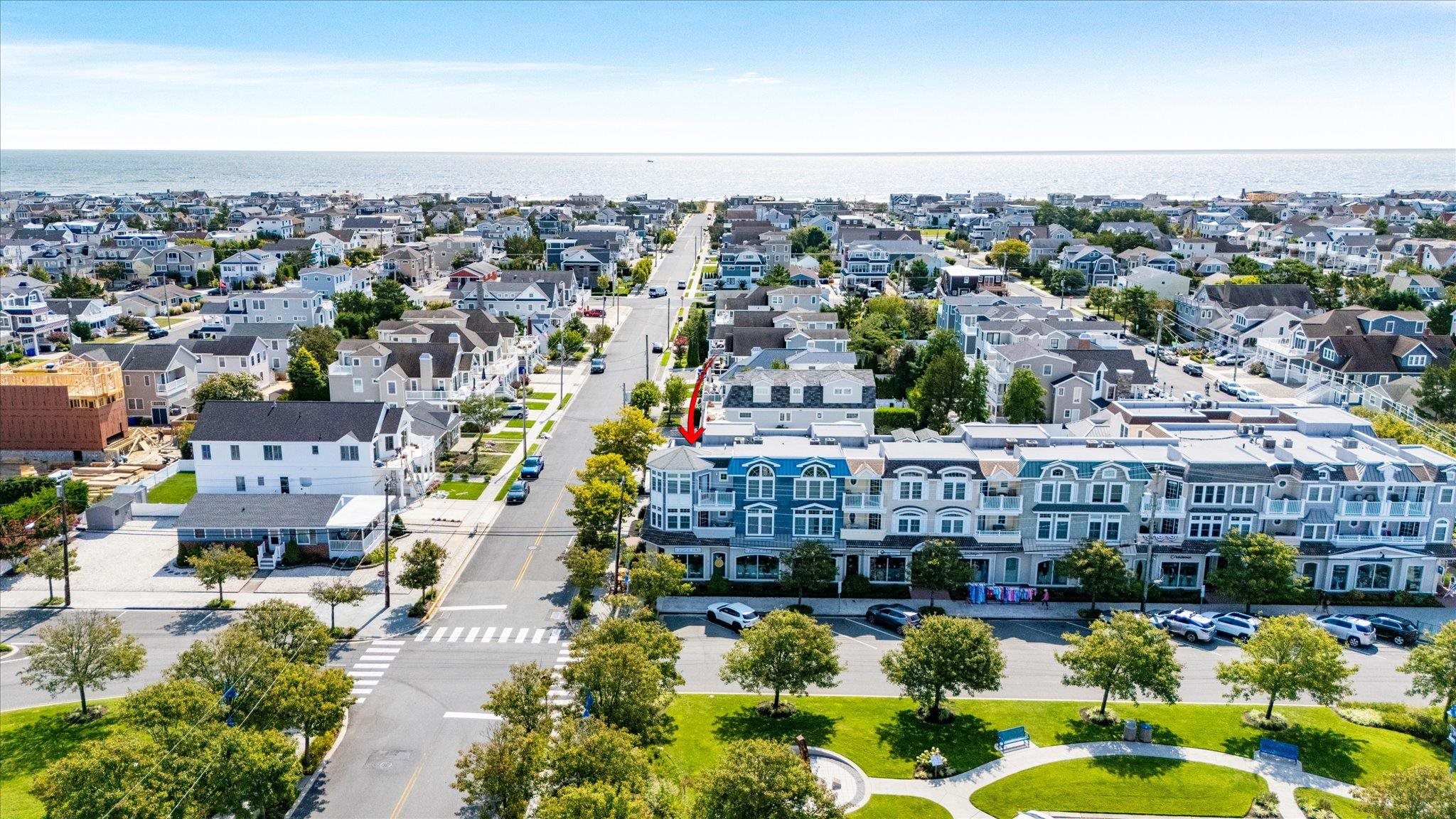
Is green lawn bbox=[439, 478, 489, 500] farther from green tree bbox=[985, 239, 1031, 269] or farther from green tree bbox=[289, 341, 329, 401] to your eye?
green tree bbox=[985, 239, 1031, 269]

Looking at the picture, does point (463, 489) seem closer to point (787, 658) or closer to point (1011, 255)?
point (787, 658)

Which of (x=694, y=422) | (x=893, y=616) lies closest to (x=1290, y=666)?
(x=893, y=616)

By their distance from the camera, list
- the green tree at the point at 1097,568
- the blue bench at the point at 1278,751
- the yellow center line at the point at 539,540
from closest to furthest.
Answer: the blue bench at the point at 1278,751 → the green tree at the point at 1097,568 → the yellow center line at the point at 539,540

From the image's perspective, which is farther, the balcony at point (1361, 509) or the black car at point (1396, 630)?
the balcony at point (1361, 509)

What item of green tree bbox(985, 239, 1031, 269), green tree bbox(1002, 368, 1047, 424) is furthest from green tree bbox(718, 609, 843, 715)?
green tree bbox(985, 239, 1031, 269)

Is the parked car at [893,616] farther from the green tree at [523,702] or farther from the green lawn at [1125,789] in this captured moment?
the green tree at [523,702]

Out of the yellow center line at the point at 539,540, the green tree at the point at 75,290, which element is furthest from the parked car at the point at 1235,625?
the green tree at the point at 75,290
